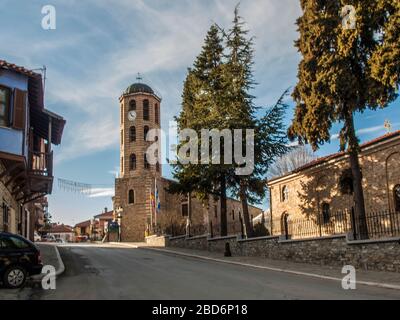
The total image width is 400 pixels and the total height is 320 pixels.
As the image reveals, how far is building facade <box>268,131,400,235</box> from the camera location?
24.2m

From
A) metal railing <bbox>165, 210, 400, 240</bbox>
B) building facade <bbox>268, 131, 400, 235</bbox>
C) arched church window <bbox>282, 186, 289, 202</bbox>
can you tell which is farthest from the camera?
arched church window <bbox>282, 186, 289, 202</bbox>

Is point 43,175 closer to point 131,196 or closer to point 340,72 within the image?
point 340,72

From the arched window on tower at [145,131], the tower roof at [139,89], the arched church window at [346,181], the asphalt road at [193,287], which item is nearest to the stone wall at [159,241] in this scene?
the arched church window at [346,181]

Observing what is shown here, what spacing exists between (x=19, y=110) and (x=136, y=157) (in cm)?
4445

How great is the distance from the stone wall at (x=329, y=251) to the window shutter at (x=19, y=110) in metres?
12.9

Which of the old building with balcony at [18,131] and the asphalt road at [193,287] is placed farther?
the old building with balcony at [18,131]

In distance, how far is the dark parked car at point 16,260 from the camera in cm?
1230

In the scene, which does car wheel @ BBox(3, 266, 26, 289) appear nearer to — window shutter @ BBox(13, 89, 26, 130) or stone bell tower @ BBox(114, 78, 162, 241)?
window shutter @ BBox(13, 89, 26, 130)

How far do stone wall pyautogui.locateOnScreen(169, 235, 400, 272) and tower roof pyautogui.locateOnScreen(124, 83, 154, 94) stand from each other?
129 feet

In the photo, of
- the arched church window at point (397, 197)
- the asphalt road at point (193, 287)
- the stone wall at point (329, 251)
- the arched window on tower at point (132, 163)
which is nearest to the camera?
the asphalt road at point (193, 287)

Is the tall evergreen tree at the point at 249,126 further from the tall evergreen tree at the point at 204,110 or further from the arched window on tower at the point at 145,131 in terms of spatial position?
the arched window on tower at the point at 145,131

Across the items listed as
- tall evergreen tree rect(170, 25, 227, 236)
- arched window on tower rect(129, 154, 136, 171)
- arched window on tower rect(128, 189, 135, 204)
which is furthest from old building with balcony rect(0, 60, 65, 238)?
arched window on tower rect(129, 154, 136, 171)

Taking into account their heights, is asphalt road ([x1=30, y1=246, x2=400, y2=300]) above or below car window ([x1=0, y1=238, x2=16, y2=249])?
below

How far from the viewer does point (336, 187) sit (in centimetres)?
2894
